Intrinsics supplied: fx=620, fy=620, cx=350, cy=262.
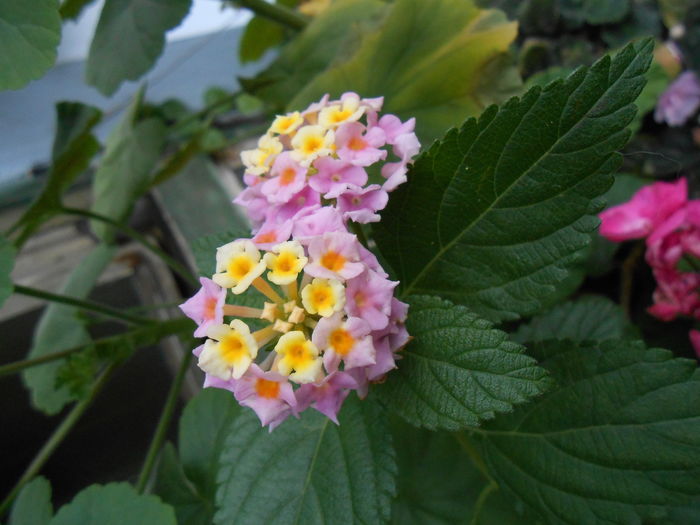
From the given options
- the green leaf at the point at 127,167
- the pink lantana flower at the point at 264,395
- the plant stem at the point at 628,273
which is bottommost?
the plant stem at the point at 628,273

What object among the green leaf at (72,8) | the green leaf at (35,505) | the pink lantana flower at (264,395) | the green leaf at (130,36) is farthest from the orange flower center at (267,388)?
the green leaf at (72,8)

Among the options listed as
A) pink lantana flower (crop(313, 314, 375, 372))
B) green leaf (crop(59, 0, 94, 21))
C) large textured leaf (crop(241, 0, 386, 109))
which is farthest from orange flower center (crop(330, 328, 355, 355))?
green leaf (crop(59, 0, 94, 21))

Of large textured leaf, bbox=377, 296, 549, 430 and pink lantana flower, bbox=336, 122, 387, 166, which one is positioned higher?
pink lantana flower, bbox=336, 122, 387, 166

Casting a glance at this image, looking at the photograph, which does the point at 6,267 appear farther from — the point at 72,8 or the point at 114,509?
the point at 72,8

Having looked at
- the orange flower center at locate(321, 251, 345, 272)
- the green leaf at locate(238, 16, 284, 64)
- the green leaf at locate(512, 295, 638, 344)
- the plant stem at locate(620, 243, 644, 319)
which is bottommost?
the plant stem at locate(620, 243, 644, 319)

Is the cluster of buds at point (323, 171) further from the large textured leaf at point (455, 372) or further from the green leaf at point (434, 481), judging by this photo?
the green leaf at point (434, 481)

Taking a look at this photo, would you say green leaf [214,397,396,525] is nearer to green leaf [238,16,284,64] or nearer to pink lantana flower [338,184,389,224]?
pink lantana flower [338,184,389,224]

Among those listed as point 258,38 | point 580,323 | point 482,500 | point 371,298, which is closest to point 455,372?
point 371,298

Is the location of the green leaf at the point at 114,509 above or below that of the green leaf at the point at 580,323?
above
